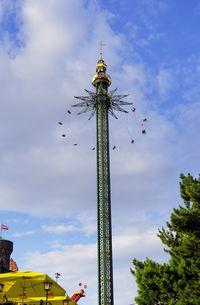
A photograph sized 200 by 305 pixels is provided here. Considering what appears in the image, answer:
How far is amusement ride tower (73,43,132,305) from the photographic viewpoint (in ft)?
124

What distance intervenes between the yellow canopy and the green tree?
14.4 ft

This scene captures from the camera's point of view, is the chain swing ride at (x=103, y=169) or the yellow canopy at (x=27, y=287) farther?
the chain swing ride at (x=103, y=169)

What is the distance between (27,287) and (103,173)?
1031 inches

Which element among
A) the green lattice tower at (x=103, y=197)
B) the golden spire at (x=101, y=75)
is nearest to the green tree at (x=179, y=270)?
the green lattice tower at (x=103, y=197)

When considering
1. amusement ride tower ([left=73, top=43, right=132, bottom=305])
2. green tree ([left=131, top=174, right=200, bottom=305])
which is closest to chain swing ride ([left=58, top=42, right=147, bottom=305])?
amusement ride tower ([left=73, top=43, right=132, bottom=305])

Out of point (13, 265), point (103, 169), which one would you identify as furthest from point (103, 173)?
point (13, 265)

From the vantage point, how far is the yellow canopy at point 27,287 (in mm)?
16375

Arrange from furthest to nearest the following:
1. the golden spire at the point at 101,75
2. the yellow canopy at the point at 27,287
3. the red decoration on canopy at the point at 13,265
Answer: the red decoration on canopy at the point at 13,265
the golden spire at the point at 101,75
the yellow canopy at the point at 27,287

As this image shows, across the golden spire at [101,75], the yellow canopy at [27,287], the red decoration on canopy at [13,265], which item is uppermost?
the golden spire at [101,75]

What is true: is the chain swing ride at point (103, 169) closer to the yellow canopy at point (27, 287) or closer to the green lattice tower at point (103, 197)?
the green lattice tower at point (103, 197)

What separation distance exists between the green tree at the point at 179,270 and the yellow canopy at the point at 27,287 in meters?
4.40

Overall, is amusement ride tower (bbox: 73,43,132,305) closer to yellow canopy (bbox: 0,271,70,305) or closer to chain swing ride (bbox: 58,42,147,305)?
chain swing ride (bbox: 58,42,147,305)

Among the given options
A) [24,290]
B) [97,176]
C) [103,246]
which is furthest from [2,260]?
[24,290]

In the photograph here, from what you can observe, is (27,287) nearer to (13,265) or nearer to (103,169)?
(103,169)
